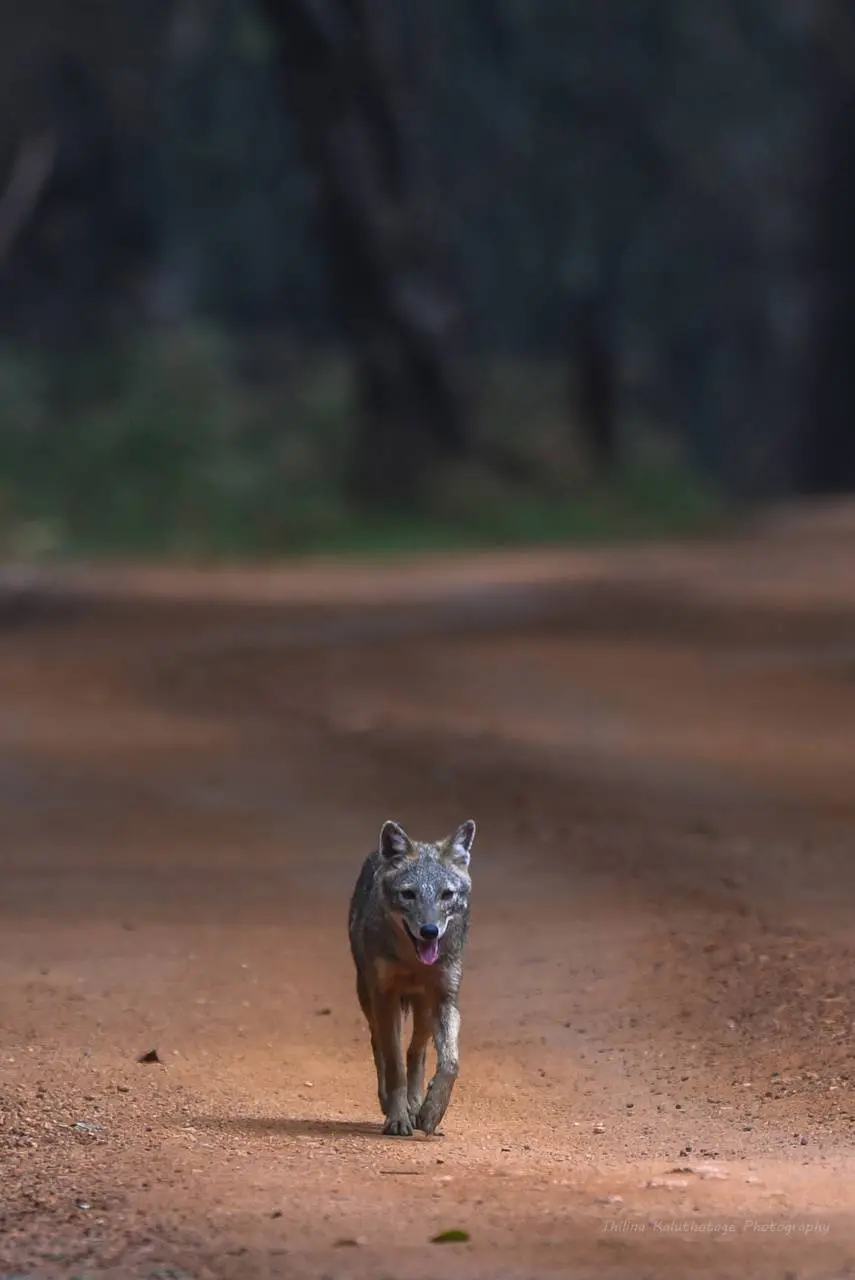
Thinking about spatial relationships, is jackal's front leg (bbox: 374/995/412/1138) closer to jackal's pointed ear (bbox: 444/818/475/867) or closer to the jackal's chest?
the jackal's chest

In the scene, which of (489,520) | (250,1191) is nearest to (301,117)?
(489,520)

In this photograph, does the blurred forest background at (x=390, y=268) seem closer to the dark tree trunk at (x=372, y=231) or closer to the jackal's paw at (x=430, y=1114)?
the dark tree trunk at (x=372, y=231)

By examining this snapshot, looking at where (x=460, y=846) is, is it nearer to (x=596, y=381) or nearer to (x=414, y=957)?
(x=414, y=957)

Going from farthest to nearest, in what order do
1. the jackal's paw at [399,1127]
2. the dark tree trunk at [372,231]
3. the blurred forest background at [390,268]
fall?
the dark tree trunk at [372,231], the blurred forest background at [390,268], the jackal's paw at [399,1127]

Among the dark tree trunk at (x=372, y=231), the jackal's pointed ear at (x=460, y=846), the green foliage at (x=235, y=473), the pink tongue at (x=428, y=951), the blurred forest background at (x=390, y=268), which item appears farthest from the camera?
the dark tree trunk at (x=372, y=231)

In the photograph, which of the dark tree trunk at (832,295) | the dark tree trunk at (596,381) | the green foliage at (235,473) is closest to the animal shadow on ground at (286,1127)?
the green foliage at (235,473)

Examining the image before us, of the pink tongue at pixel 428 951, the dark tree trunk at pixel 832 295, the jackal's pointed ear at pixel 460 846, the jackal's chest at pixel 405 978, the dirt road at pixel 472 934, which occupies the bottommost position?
the dark tree trunk at pixel 832 295

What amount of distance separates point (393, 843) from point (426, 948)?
378mm

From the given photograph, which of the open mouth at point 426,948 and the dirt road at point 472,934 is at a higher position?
the open mouth at point 426,948

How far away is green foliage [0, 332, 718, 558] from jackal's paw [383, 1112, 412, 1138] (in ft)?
74.4

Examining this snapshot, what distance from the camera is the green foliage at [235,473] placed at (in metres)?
30.8

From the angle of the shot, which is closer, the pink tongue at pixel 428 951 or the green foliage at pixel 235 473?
the pink tongue at pixel 428 951

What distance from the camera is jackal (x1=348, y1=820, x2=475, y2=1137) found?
6398mm

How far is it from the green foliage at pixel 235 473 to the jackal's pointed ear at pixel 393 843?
22.5 metres
